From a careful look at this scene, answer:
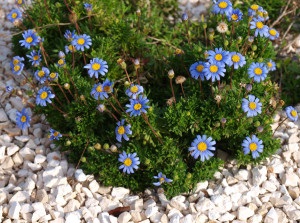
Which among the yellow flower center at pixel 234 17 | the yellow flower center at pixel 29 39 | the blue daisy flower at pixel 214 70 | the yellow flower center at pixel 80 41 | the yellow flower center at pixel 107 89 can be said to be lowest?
the yellow flower center at pixel 107 89

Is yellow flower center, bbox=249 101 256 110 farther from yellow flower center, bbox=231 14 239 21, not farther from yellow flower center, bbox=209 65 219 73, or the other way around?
yellow flower center, bbox=231 14 239 21

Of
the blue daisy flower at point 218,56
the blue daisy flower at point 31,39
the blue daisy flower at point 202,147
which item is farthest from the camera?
the blue daisy flower at point 31,39

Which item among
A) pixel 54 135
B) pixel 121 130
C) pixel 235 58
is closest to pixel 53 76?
pixel 54 135

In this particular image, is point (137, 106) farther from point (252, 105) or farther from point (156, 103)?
point (252, 105)

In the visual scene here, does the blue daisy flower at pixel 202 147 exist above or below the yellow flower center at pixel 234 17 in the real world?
below

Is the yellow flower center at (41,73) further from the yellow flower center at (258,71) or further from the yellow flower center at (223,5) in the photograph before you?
the yellow flower center at (258,71)

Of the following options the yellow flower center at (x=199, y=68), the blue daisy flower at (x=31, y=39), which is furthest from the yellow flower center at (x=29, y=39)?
the yellow flower center at (x=199, y=68)
